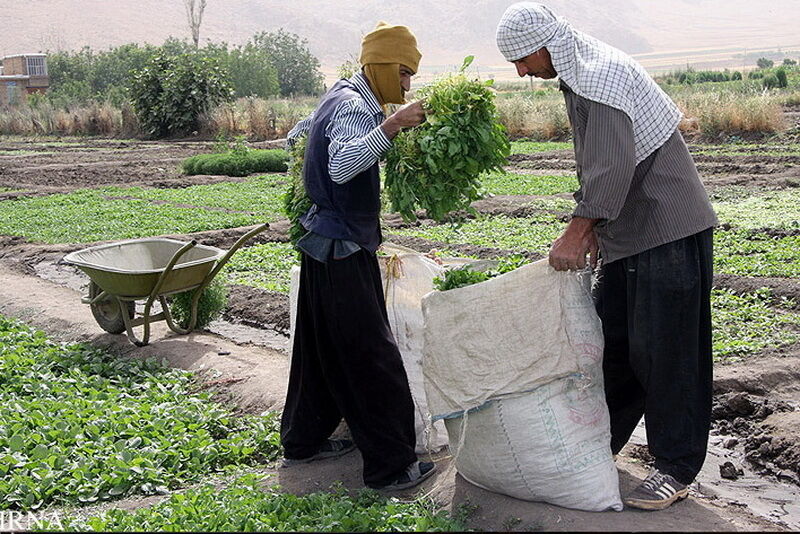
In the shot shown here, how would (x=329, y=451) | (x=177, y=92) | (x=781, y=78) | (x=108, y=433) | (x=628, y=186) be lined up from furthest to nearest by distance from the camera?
(x=781, y=78) < (x=177, y=92) < (x=108, y=433) < (x=329, y=451) < (x=628, y=186)

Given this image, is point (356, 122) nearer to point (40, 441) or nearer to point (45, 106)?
point (40, 441)

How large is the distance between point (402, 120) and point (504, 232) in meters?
7.51

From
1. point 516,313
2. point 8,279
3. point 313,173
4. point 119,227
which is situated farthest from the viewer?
point 119,227

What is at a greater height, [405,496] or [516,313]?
[516,313]

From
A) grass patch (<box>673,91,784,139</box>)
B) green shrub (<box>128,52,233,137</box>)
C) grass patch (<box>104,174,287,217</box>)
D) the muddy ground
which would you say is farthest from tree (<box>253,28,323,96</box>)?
the muddy ground

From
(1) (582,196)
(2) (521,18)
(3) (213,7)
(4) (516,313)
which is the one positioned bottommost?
(4) (516,313)

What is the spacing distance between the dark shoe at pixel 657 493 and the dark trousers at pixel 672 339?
0.04 meters

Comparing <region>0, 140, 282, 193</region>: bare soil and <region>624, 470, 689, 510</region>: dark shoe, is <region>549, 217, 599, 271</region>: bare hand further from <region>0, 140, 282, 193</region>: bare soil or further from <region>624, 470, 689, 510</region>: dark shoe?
<region>0, 140, 282, 193</region>: bare soil

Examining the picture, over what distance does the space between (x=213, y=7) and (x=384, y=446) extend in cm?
15187

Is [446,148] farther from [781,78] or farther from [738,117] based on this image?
[781,78]

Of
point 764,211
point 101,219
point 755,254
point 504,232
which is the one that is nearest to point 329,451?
point 755,254

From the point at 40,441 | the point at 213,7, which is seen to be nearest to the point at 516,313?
the point at 40,441

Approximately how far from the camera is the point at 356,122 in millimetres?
3992

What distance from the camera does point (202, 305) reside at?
7.74m
